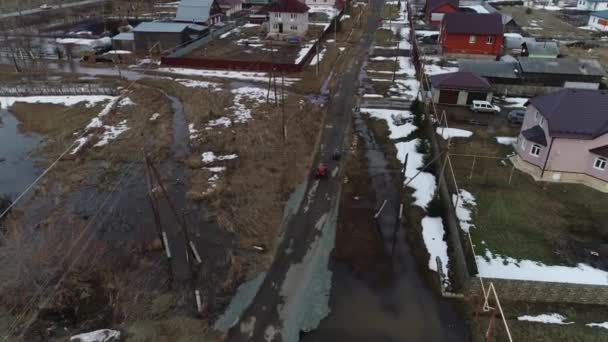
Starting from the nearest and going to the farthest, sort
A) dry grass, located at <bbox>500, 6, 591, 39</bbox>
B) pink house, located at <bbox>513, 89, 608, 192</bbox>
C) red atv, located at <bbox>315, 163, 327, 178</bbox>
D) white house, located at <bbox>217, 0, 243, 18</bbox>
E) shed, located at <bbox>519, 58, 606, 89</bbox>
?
1. pink house, located at <bbox>513, 89, 608, 192</bbox>
2. red atv, located at <bbox>315, 163, 327, 178</bbox>
3. shed, located at <bbox>519, 58, 606, 89</bbox>
4. dry grass, located at <bbox>500, 6, 591, 39</bbox>
5. white house, located at <bbox>217, 0, 243, 18</bbox>

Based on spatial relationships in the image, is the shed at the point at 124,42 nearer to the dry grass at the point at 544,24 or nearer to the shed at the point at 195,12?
the shed at the point at 195,12

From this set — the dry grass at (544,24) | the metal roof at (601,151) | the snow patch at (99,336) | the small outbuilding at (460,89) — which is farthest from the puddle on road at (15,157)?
the dry grass at (544,24)

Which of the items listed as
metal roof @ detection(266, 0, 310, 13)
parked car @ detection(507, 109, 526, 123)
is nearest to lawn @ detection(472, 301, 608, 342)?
parked car @ detection(507, 109, 526, 123)

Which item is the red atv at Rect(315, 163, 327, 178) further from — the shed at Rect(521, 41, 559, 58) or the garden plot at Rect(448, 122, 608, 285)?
the shed at Rect(521, 41, 559, 58)

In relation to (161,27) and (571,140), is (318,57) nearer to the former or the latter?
(161,27)

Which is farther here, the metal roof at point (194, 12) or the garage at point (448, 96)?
the metal roof at point (194, 12)

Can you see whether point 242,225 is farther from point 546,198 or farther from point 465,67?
point 465,67
